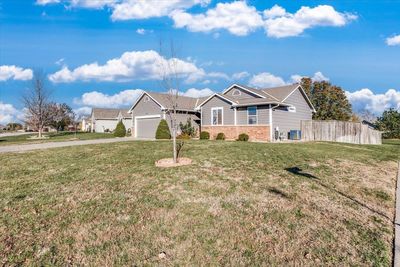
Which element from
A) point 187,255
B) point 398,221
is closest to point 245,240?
point 187,255

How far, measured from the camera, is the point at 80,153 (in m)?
13.8

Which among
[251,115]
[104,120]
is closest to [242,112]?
[251,115]

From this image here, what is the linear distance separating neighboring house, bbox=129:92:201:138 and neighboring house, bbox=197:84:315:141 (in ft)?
6.86

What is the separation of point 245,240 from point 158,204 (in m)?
2.40

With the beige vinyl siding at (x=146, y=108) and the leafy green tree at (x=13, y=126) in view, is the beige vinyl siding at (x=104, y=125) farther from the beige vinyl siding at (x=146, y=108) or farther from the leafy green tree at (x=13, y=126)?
the leafy green tree at (x=13, y=126)

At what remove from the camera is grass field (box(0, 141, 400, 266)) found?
5031 millimetres

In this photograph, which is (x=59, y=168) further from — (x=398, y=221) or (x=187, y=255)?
(x=398, y=221)

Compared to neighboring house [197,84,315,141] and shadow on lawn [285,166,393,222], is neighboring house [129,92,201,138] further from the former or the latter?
shadow on lawn [285,166,393,222]

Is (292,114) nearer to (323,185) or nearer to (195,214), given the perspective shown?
(323,185)

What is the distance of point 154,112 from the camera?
30.9m

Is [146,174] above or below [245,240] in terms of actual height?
above

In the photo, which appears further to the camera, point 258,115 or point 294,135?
point 294,135

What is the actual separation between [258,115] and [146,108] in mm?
13112

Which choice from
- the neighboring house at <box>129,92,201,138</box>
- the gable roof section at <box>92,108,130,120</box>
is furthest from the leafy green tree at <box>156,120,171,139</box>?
the gable roof section at <box>92,108,130,120</box>
